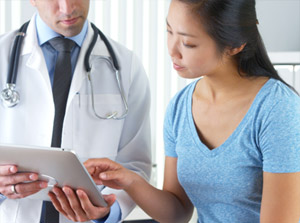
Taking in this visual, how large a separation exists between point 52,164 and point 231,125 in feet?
1.45

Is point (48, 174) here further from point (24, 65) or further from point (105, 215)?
point (24, 65)

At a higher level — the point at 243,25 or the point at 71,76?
the point at 243,25

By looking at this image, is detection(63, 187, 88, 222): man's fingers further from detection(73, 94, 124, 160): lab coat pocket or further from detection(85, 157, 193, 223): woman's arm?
detection(73, 94, 124, 160): lab coat pocket

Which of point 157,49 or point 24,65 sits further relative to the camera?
point 157,49

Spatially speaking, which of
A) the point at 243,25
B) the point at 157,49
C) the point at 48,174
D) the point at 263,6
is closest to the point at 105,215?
the point at 48,174

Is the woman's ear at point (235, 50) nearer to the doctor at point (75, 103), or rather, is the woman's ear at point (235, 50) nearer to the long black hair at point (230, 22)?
the long black hair at point (230, 22)

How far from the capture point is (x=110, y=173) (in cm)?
115

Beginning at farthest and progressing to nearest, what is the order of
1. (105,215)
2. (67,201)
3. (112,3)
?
(112,3) → (105,215) → (67,201)

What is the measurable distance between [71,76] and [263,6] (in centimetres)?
153

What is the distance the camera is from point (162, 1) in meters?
2.42

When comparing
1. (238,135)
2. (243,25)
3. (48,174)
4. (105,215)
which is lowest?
(105,215)

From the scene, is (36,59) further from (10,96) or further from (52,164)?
(52,164)

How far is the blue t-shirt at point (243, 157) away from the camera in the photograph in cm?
97

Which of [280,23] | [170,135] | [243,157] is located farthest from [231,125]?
[280,23]
